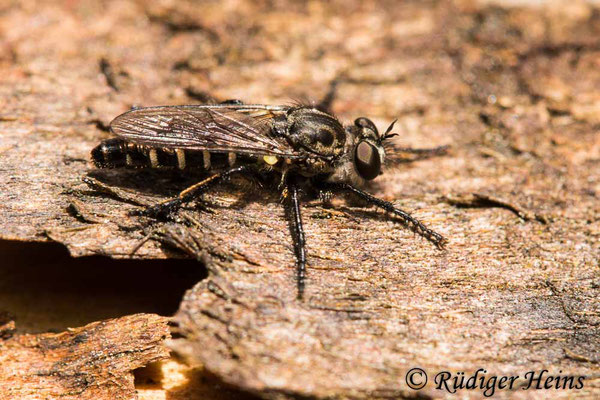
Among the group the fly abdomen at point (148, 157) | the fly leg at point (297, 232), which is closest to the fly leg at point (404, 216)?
the fly leg at point (297, 232)

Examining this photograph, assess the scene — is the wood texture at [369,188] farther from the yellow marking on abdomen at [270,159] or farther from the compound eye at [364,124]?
the compound eye at [364,124]

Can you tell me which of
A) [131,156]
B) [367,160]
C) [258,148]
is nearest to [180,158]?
[131,156]

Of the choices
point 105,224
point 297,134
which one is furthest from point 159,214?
point 297,134

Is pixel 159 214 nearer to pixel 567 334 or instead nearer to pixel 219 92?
pixel 219 92

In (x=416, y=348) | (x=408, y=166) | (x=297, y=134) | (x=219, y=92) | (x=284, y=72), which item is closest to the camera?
(x=416, y=348)

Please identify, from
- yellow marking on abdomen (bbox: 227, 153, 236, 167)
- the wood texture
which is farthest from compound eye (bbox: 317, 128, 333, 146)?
yellow marking on abdomen (bbox: 227, 153, 236, 167)

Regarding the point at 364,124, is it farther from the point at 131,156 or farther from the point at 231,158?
the point at 131,156
